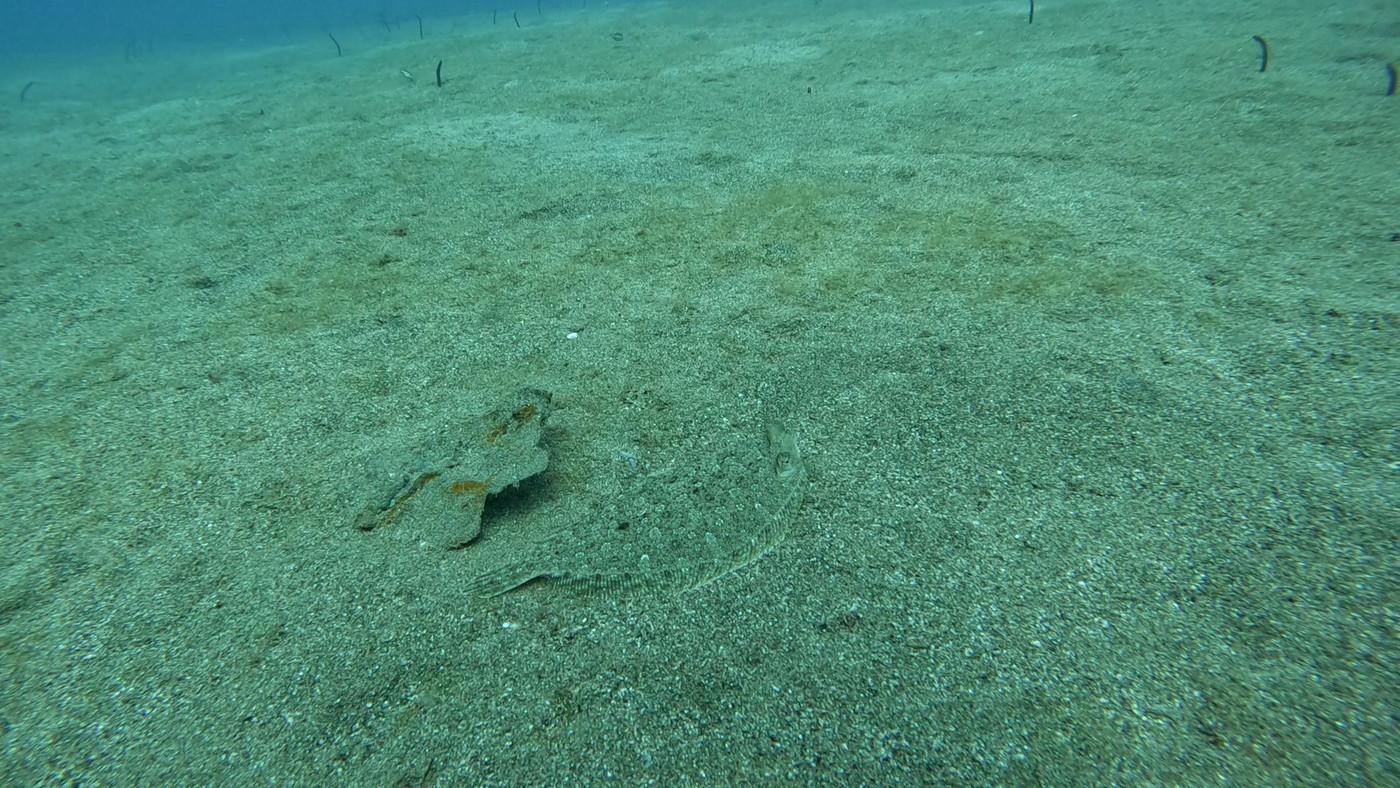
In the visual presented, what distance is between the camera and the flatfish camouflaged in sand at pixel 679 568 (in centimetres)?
258

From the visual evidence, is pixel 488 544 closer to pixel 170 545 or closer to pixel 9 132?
pixel 170 545

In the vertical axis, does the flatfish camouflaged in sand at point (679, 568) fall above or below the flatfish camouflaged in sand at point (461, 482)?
below

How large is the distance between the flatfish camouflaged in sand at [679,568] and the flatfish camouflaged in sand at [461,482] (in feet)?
1.08

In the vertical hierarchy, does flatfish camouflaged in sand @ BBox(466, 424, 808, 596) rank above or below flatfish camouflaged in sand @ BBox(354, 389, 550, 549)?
below

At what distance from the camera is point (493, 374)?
153 inches

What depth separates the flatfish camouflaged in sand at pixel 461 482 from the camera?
9.56 ft

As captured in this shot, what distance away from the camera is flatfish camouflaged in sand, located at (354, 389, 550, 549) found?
291cm

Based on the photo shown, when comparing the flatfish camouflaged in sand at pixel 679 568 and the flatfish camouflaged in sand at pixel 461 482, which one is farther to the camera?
the flatfish camouflaged in sand at pixel 461 482

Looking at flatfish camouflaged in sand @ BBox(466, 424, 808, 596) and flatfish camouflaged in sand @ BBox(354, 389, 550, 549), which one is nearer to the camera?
flatfish camouflaged in sand @ BBox(466, 424, 808, 596)

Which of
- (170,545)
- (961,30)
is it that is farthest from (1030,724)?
(961,30)

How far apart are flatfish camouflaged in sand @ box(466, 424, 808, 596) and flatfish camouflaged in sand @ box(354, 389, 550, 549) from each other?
0.33 metres

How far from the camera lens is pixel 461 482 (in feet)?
9.96

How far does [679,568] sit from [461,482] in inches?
45.1

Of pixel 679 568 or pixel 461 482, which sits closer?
pixel 679 568
